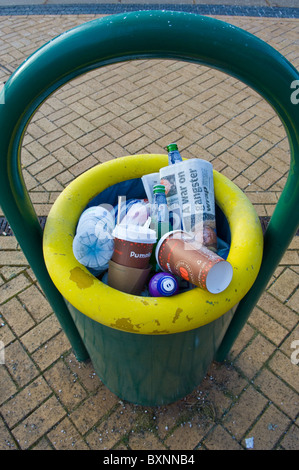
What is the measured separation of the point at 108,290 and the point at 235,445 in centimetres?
123

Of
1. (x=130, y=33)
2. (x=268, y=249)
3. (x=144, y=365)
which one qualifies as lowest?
(x=144, y=365)

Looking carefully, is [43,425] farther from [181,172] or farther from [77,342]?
[181,172]

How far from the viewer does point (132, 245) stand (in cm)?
124

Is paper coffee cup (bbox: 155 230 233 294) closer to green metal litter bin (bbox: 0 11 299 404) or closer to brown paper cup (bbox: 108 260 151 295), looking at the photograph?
brown paper cup (bbox: 108 260 151 295)

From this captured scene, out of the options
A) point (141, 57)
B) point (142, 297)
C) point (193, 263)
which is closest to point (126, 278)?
point (142, 297)

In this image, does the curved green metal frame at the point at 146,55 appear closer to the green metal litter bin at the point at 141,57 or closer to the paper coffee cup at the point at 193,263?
the green metal litter bin at the point at 141,57

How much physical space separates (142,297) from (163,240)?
0.22m

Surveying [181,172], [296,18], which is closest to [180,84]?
[296,18]

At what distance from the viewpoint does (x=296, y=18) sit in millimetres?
5383

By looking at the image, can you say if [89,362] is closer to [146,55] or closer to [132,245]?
[132,245]

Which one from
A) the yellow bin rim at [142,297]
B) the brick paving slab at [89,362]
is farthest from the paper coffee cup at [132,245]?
the brick paving slab at [89,362]

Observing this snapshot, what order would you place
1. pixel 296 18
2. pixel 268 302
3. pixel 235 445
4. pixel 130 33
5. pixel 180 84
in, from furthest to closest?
1. pixel 296 18
2. pixel 180 84
3. pixel 268 302
4. pixel 235 445
5. pixel 130 33

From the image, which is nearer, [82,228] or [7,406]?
[82,228]

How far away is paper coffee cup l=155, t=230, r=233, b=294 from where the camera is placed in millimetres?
1170
